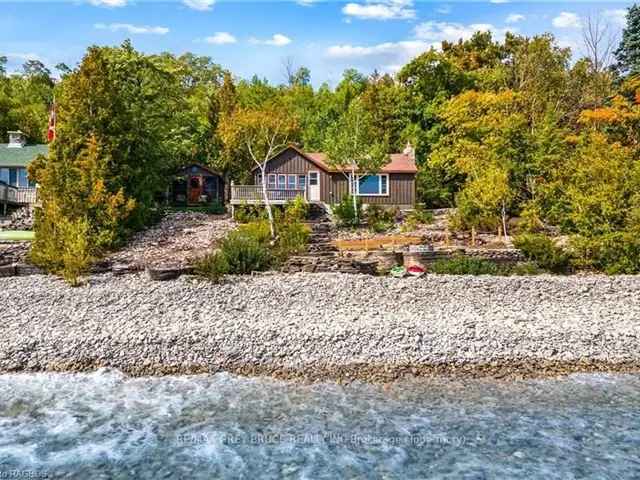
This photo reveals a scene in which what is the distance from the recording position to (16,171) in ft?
96.5

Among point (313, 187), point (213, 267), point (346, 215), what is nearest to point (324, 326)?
point (213, 267)

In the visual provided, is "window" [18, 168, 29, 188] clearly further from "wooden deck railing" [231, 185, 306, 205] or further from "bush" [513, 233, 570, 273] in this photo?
"bush" [513, 233, 570, 273]

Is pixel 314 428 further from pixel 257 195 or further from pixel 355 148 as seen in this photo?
pixel 257 195

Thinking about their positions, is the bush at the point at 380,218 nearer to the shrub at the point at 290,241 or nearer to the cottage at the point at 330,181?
the cottage at the point at 330,181

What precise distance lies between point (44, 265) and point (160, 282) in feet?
11.2

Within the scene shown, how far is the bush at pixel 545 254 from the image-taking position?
1370 centimetres

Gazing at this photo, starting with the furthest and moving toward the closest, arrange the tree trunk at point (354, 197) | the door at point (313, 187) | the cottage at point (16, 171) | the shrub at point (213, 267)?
the door at point (313, 187), the cottage at point (16, 171), the tree trunk at point (354, 197), the shrub at point (213, 267)

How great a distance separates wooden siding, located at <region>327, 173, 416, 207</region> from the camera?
2749 centimetres

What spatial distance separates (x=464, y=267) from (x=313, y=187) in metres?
15.3

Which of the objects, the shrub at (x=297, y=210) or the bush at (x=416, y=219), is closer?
the bush at (x=416, y=219)

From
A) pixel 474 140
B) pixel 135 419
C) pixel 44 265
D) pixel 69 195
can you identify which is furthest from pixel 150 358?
pixel 474 140

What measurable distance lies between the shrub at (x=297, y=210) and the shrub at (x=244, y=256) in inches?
279

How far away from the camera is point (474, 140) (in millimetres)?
29094

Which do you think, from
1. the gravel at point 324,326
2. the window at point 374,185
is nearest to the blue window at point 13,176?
the window at point 374,185
